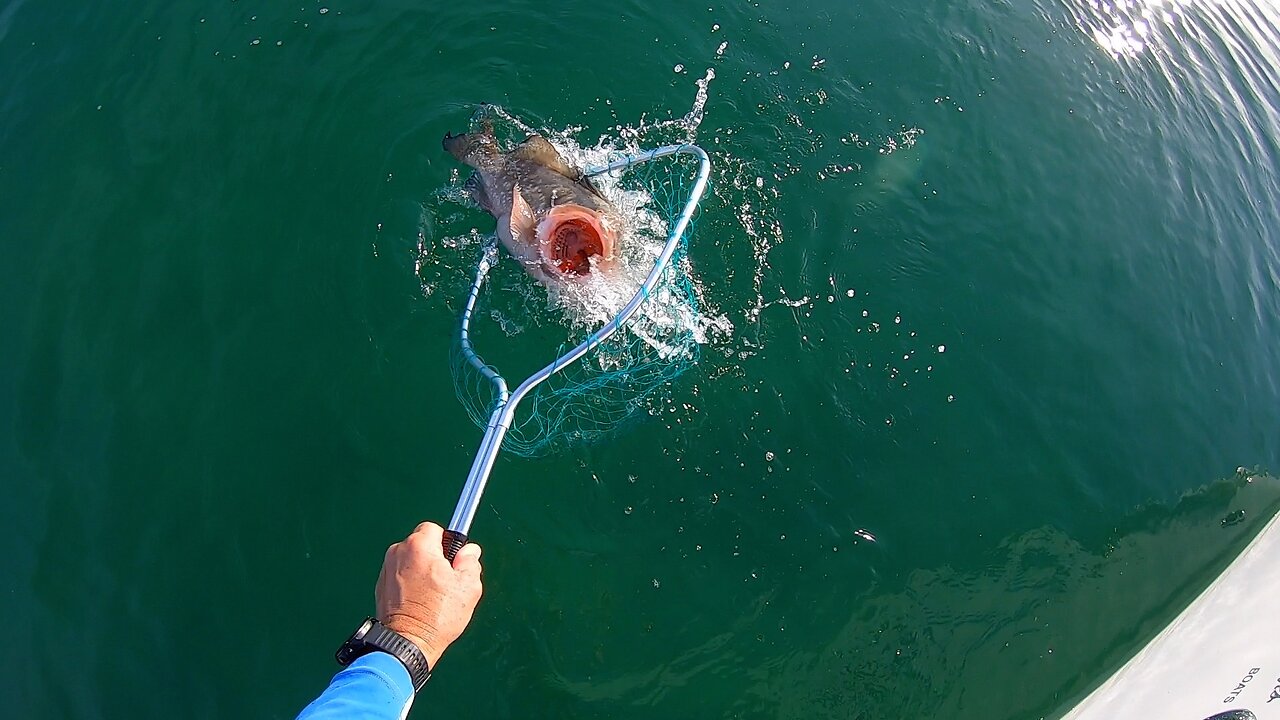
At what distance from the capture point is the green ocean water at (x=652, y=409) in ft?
17.0

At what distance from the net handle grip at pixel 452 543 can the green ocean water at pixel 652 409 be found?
2071mm

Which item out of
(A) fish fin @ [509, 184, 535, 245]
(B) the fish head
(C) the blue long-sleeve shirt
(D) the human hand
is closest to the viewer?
(C) the blue long-sleeve shirt

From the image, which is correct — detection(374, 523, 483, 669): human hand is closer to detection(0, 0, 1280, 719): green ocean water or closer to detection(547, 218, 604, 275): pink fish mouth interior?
detection(0, 0, 1280, 719): green ocean water

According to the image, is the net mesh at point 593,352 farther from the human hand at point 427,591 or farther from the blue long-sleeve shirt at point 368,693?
the blue long-sleeve shirt at point 368,693

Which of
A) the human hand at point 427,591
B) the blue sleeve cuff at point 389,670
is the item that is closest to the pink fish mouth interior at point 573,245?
the human hand at point 427,591

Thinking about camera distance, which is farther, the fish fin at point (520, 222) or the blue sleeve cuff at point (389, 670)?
the fish fin at point (520, 222)

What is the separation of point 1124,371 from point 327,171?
26.0 feet

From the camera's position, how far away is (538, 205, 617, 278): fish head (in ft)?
17.3

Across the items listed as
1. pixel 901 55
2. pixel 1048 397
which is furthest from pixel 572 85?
pixel 1048 397

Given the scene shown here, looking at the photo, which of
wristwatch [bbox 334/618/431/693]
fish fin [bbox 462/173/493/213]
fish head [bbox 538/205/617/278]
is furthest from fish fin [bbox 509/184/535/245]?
wristwatch [bbox 334/618/431/693]

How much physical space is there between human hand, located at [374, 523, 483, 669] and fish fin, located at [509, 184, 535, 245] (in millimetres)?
2812

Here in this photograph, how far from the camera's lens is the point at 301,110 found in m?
6.62

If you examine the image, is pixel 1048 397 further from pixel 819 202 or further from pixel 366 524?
pixel 366 524

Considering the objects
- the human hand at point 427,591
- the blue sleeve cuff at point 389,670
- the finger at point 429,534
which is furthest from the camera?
the finger at point 429,534
